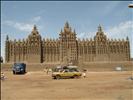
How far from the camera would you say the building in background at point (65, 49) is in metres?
96.1

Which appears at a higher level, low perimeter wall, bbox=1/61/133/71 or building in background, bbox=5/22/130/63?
building in background, bbox=5/22/130/63

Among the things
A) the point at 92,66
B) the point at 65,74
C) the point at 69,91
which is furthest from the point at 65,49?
the point at 69,91

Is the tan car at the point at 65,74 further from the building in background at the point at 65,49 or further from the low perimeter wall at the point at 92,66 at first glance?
the building in background at the point at 65,49

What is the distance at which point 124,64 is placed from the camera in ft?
237

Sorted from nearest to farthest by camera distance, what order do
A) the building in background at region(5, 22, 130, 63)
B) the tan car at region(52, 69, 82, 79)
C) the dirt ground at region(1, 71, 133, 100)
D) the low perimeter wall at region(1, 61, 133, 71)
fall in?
the dirt ground at region(1, 71, 133, 100), the tan car at region(52, 69, 82, 79), the low perimeter wall at region(1, 61, 133, 71), the building in background at region(5, 22, 130, 63)

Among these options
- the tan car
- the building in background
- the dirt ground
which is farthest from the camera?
the building in background

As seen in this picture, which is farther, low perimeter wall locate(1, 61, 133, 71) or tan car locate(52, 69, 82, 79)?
low perimeter wall locate(1, 61, 133, 71)

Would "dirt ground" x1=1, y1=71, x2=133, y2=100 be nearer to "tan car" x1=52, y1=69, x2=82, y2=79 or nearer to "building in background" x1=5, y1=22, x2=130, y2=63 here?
"tan car" x1=52, y1=69, x2=82, y2=79

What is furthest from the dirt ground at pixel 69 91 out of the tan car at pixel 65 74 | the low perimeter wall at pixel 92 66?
the low perimeter wall at pixel 92 66

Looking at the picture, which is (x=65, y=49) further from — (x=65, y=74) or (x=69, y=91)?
(x=69, y=91)

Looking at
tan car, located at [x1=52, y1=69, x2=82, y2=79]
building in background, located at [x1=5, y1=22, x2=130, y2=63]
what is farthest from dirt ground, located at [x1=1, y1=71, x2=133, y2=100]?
building in background, located at [x1=5, y1=22, x2=130, y2=63]

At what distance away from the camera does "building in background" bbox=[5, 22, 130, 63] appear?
9612 centimetres

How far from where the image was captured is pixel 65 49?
318 feet

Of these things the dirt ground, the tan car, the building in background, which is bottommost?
the dirt ground
